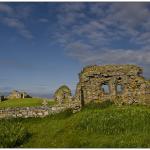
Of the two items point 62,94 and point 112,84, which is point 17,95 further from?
point 112,84

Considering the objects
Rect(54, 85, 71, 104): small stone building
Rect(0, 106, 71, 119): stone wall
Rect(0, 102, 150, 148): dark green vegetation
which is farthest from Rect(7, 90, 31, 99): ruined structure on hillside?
Rect(0, 102, 150, 148): dark green vegetation

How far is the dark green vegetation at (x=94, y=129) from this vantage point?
609 inches

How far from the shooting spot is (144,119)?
19719mm

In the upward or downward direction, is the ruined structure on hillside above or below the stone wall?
above

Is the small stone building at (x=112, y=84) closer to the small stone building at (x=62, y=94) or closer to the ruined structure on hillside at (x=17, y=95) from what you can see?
the small stone building at (x=62, y=94)

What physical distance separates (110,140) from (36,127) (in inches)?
279

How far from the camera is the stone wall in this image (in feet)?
80.2

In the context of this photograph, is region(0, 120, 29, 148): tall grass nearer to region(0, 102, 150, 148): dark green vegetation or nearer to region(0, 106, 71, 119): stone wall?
region(0, 102, 150, 148): dark green vegetation

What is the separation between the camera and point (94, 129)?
1883cm

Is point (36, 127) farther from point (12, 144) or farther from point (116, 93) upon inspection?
point (116, 93)

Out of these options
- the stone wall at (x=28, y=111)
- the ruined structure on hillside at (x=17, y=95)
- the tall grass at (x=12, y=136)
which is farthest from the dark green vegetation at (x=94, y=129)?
the ruined structure on hillside at (x=17, y=95)

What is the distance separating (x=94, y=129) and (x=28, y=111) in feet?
24.2

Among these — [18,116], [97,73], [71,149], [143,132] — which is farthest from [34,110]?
[71,149]

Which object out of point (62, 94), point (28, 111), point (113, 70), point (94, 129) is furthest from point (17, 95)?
point (94, 129)
